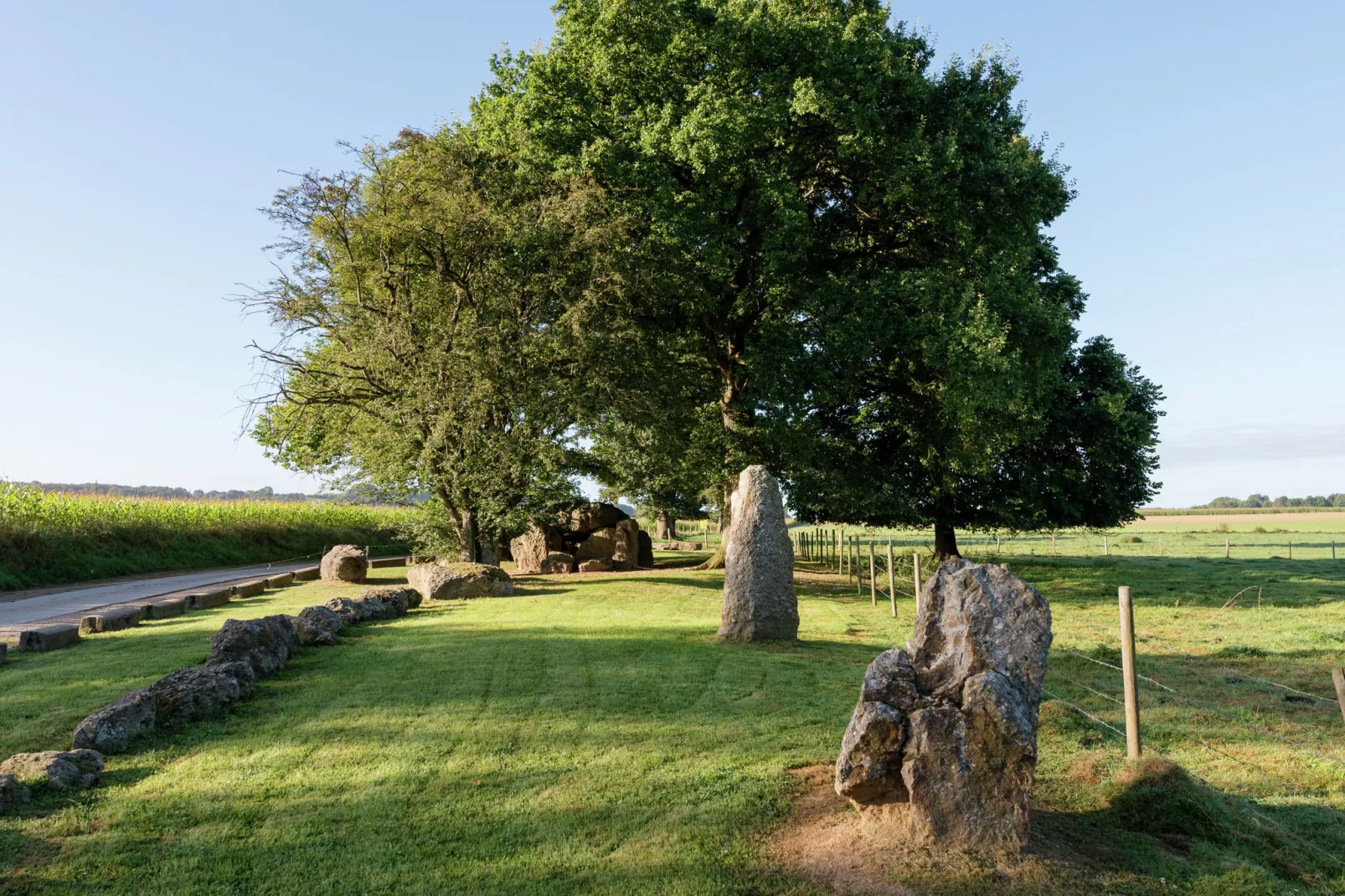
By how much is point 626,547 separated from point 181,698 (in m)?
21.2

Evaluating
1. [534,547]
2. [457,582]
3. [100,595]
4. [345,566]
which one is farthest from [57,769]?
[534,547]

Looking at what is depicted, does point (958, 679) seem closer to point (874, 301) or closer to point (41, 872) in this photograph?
point (41, 872)

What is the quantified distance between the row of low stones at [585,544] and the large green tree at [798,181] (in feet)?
21.7

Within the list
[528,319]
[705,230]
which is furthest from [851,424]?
[528,319]

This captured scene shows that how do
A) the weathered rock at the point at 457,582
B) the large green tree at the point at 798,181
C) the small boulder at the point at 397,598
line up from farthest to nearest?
the large green tree at the point at 798,181
the weathered rock at the point at 457,582
the small boulder at the point at 397,598

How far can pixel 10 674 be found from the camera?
12180 millimetres

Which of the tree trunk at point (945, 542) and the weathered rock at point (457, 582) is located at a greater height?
the tree trunk at point (945, 542)

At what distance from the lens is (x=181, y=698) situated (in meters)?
9.50

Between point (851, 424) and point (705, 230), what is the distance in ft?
31.0

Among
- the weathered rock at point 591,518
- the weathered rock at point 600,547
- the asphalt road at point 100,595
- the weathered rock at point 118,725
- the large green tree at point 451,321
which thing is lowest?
the weathered rock at point 118,725

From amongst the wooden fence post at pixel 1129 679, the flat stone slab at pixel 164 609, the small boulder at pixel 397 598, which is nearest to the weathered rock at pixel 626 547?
the small boulder at pixel 397 598

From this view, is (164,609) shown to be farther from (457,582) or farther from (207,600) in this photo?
(457,582)

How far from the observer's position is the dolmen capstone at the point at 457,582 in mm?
20859

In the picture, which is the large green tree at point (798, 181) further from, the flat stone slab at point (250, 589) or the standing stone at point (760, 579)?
the flat stone slab at point (250, 589)
